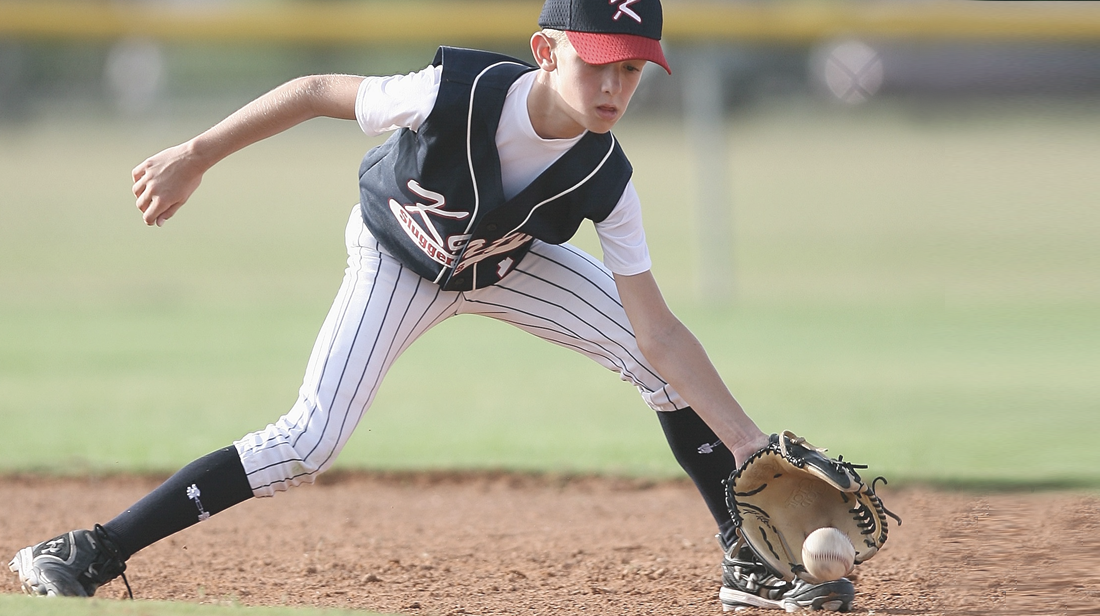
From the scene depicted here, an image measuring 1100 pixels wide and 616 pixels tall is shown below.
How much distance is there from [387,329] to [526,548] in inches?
47.7

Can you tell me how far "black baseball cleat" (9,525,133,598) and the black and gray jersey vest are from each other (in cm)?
108

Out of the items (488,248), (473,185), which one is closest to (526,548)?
(488,248)

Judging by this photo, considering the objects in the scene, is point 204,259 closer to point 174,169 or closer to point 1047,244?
point 1047,244

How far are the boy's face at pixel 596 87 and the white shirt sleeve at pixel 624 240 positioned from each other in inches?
9.6

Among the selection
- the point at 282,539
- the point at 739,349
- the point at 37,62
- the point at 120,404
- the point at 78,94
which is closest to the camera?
the point at 282,539

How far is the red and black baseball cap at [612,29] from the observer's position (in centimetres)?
272

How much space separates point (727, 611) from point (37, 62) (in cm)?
2586

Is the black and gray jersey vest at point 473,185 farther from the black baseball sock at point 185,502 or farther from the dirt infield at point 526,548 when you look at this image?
the dirt infield at point 526,548

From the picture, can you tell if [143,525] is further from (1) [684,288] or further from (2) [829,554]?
(1) [684,288]

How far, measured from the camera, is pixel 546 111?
2.92 m

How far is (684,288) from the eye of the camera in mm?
11016

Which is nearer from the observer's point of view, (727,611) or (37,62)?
(727,611)

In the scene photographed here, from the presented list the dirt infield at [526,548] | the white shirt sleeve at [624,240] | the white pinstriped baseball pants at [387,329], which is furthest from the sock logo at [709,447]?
the white shirt sleeve at [624,240]

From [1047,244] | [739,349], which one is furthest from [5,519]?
[1047,244]
